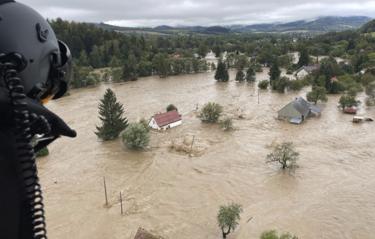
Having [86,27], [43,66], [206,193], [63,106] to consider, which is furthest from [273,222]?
[86,27]

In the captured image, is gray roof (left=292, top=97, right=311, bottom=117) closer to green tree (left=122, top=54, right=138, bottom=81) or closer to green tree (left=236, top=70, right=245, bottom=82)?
green tree (left=236, top=70, right=245, bottom=82)

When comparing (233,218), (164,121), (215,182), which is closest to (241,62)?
(164,121)

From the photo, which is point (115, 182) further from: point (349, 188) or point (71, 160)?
point (349, 188)

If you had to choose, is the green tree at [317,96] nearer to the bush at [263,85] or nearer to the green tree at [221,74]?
the bush at [263,85]

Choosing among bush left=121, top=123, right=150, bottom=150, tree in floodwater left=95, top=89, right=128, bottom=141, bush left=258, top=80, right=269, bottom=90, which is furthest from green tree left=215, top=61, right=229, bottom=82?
bush left=121, top=123, right=150, bottom=150

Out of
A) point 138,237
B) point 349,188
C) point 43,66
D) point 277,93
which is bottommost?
point 277,93

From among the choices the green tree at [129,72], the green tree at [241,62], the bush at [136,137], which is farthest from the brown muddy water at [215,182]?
the green tree at [241,62]
